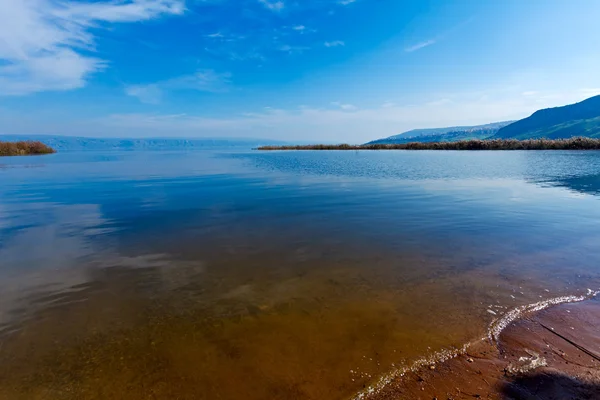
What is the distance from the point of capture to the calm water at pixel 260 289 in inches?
183

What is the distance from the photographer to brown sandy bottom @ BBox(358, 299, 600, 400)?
13.4 ft

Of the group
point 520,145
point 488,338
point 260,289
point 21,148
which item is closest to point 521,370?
point 488,338

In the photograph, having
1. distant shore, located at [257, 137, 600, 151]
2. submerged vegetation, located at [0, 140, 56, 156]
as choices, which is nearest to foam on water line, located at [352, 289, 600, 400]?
distant shore, located at [257, 137, 600, 151]

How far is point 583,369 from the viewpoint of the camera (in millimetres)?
4457

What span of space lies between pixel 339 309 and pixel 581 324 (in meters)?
4.39

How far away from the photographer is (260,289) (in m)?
7.27

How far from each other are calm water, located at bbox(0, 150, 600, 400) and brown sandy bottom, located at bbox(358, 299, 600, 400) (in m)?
0.38

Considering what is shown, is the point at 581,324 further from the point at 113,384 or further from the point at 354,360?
the point at 113,384

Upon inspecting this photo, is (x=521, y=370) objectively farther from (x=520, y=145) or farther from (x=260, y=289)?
(x=520, y=145)

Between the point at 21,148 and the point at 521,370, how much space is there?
110 m

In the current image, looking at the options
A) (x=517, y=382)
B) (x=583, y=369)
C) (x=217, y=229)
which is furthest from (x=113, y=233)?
(x=583, y=369)

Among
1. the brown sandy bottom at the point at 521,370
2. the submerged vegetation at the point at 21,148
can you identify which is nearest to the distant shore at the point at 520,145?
the brown sandy bottom at the point at 521,370

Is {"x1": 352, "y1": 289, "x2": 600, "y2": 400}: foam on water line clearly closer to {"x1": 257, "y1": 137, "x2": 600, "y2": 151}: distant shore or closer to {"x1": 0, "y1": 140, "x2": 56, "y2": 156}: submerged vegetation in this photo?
{"x1": 257, "y1": 137, "x2": 600, "y2": 151}: distant shore

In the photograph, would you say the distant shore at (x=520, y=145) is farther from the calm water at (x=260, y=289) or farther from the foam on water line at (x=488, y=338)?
the foam on water line at (x=488, y=338)
